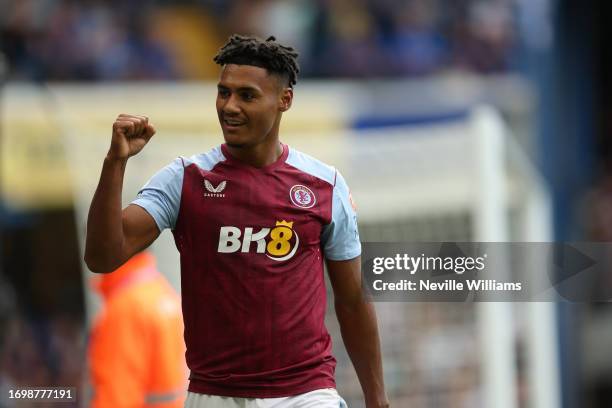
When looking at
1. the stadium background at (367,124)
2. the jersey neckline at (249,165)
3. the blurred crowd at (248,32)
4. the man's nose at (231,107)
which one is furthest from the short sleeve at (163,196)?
the blurred crowd at (248,32)

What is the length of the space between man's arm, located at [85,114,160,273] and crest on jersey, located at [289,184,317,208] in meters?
0.56

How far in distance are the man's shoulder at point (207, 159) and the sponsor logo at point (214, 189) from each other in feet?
0.23

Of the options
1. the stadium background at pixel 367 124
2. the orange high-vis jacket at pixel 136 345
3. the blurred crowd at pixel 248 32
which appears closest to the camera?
the orange high-vis jacket at pixel 136 345

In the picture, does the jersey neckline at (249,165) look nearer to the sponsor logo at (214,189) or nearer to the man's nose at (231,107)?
the sponsor logo at (214,189)

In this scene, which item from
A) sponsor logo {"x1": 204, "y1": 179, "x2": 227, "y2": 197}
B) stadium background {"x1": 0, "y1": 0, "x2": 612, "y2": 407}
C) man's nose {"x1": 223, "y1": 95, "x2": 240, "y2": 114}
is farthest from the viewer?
stadium background {"x1": 0, "y1": 0, "x2": 612, "y2": 407}

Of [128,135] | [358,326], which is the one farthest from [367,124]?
[128,135]

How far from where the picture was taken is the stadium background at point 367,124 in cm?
973

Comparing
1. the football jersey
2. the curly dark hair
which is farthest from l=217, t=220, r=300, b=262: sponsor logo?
the curly dark hair

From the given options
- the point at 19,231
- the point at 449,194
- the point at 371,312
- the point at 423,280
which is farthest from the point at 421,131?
the point at 371,312

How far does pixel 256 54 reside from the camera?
4648 mm

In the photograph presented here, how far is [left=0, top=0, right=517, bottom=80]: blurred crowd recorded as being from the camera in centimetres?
1410

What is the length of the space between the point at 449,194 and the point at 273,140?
18.3 ft

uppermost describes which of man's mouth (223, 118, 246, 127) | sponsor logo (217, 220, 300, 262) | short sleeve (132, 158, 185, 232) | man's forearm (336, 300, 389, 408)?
man's mouth (223, 118, 246, 127)

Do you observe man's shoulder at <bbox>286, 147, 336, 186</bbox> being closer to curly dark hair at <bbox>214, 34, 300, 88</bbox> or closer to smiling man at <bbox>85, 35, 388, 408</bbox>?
smiling man at <bbox>85, 35, 388, 408</bbox>
